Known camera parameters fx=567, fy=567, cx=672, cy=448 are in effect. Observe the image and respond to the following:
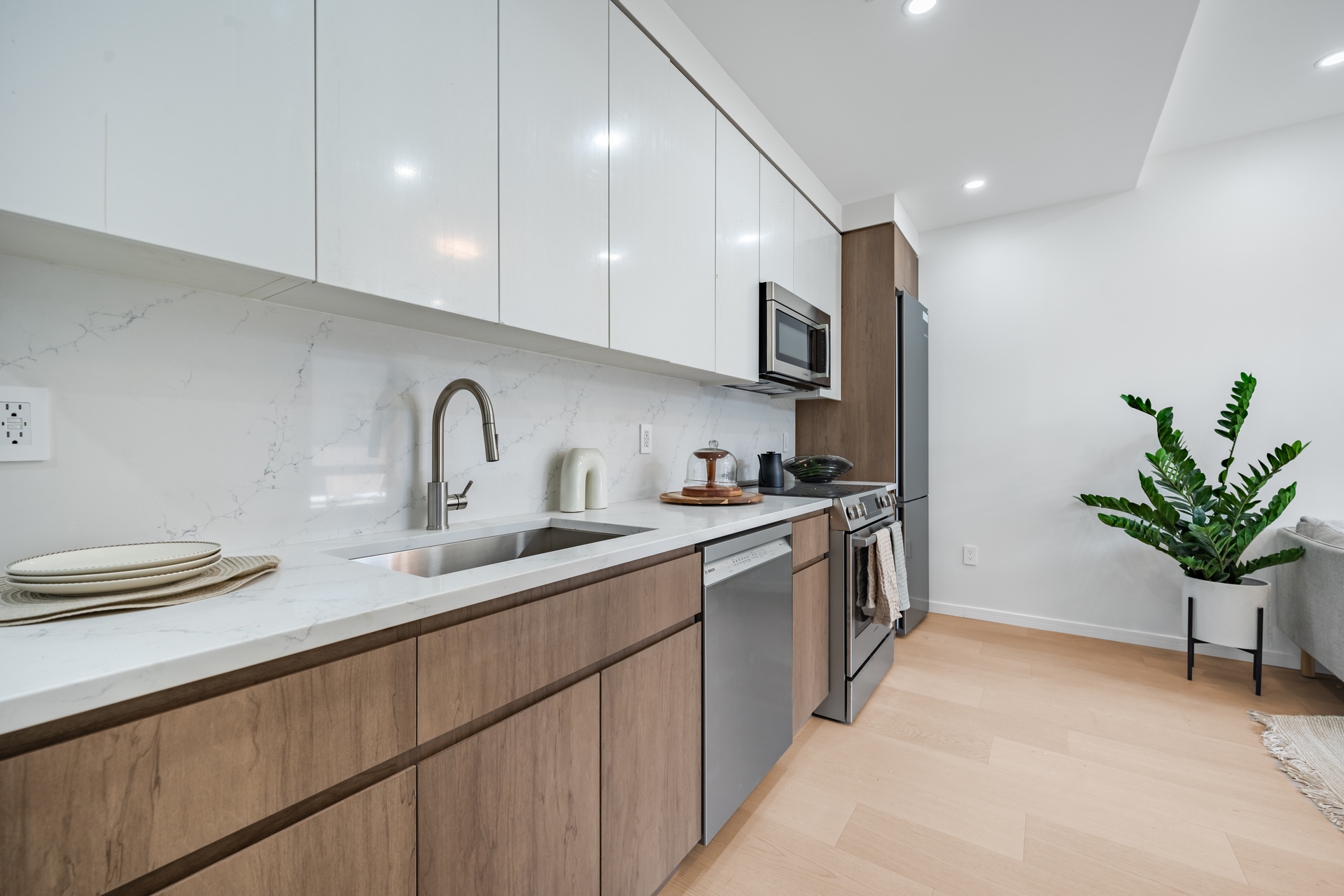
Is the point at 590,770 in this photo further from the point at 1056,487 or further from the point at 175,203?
the point at 1056,487

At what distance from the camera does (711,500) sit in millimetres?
1978

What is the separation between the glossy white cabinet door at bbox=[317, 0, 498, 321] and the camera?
39.1 inches

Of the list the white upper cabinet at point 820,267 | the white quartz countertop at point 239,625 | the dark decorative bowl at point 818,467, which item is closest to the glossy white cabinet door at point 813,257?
the white upper cabinet at point 820,267

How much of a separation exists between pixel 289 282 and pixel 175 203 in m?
0.21

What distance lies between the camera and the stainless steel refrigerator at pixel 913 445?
320 cm

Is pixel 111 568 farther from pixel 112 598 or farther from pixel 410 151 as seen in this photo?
pixel 410 151

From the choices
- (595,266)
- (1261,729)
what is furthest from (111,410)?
(1261,729)

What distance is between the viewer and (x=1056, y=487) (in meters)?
3.33

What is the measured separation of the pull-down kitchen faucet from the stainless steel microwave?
136 centimetres

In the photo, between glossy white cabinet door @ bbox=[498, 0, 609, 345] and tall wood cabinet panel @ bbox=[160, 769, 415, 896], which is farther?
glossy white cabinet door @ bbox=[498, 0, 609, 345]

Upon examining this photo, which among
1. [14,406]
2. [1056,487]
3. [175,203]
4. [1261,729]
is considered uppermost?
[175,203]

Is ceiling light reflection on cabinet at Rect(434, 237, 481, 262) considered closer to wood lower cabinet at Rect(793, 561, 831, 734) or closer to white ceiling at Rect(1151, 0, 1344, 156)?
wood lower cabinet at Rect(793, 561, 831, 734)

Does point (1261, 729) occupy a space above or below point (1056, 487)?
below

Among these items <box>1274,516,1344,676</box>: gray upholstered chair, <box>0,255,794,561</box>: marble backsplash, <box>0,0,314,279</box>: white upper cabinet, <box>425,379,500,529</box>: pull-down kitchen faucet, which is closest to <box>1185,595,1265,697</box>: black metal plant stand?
<box>1274,516,1344,676</box>: gray upholstered chair
